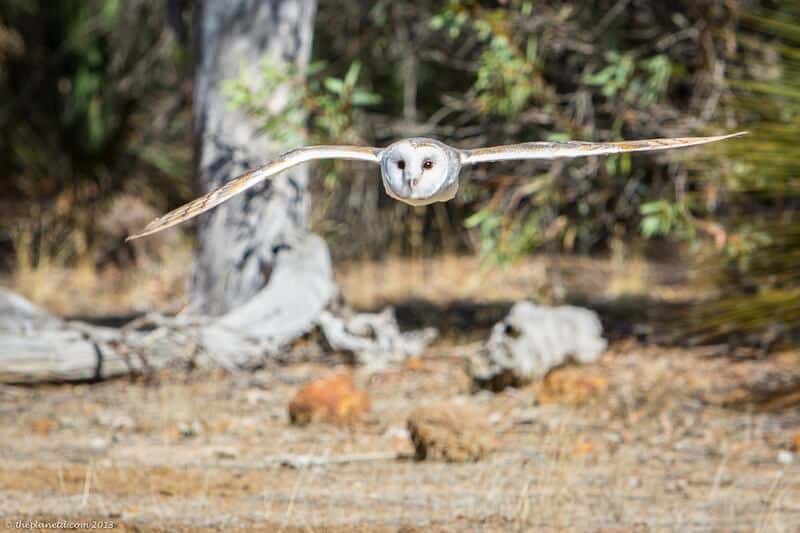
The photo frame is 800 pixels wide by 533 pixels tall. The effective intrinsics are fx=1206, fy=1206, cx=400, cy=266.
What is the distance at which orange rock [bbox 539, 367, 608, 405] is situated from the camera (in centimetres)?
493

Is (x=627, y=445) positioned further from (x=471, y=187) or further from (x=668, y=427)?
(x=471, y=187)

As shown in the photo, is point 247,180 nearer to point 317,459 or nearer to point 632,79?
point 317,459

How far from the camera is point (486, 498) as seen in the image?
11.7ft

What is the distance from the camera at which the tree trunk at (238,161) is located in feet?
19.7

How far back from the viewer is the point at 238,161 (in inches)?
238

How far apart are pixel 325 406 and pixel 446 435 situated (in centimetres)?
82

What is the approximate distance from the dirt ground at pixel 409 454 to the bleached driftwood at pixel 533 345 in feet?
0.27

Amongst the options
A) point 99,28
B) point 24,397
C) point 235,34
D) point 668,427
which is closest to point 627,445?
point 668,427

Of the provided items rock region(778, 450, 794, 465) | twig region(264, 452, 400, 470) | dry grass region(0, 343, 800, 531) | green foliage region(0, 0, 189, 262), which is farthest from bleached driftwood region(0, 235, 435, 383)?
green foliage region(0, 0, 189, 262)

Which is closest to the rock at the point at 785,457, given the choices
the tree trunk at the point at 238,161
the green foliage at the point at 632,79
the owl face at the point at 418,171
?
the owl face at the point at 418,171

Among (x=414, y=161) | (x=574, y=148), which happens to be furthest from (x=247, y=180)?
(x=574, y=148)

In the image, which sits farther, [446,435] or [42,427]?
→ [42,427]

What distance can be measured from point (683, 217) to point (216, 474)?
2.77 m

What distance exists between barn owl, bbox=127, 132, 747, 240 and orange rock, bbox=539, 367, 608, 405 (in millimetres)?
1956
